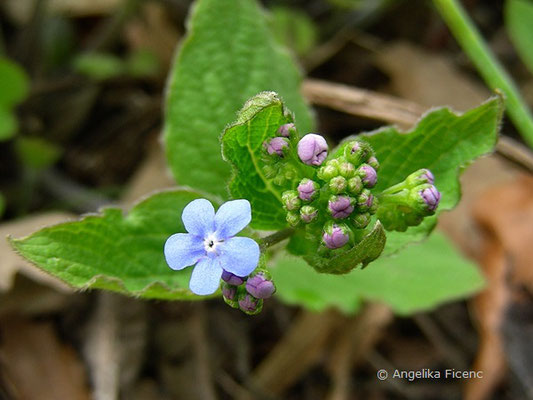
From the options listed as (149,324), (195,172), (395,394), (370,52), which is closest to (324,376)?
(395,394)

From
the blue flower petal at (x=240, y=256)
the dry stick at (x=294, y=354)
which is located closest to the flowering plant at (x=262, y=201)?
the blue flower petal at (x=240, y=256)

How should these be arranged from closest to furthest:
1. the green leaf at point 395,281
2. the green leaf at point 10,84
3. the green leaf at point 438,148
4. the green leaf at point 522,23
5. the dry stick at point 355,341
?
the green leaf at point 438,148 < the green leaf at point 395,281 < the green leaf at point 10,84 < the dry stick at point 355,341 < the green leaf at point 522,23

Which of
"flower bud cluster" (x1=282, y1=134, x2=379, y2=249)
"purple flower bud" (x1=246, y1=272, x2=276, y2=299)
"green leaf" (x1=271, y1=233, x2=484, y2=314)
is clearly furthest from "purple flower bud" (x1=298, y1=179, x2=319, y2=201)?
"green leaf" (x1=271, y1=233, x2=484, y2=314)

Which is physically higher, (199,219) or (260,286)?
(199,219)

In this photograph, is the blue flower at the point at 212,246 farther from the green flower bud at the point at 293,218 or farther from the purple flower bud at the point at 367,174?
the purple flower bud at the point at 367,174

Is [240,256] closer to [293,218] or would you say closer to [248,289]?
[248,289]

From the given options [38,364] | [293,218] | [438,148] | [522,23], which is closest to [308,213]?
[293,218]
